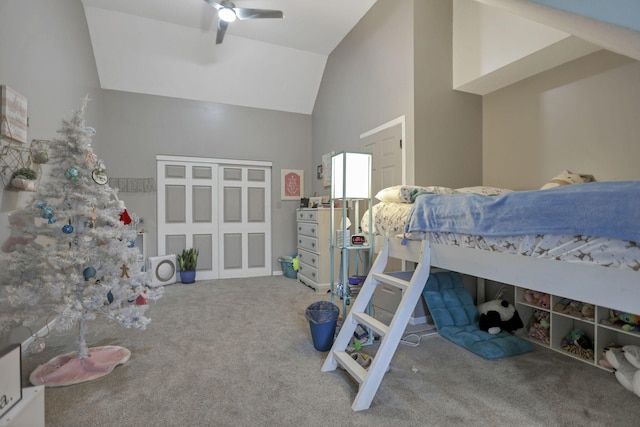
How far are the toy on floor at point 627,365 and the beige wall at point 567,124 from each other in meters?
1.12

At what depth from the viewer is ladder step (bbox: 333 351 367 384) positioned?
1.64m

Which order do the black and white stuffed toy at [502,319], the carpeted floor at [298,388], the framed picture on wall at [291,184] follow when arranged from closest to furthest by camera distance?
1. the carpeted floor at [298,388]
2. the black and white stuffed toy at [502,319]
3. the framed picture on wall at [291,184]

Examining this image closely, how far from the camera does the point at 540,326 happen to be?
232cm

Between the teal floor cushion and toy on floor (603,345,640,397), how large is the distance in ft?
1.45

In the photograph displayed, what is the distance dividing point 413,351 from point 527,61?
92.4 inches

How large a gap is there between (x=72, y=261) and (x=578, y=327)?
344cm

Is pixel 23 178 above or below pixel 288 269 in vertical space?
above

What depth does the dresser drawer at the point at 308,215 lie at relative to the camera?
388cm

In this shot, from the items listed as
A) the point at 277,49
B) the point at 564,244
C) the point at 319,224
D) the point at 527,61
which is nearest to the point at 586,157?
the point at 527,61

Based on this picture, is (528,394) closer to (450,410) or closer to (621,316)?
(450,410)

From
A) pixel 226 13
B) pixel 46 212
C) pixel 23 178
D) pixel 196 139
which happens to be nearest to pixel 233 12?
pixel 226 13

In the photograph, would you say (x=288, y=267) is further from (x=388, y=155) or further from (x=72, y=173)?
(x=72, y=173)

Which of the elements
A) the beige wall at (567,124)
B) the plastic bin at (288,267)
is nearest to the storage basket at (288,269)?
the plastic bin at (288,267)

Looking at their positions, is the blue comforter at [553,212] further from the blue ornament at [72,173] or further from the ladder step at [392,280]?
the blue ornament at [72,173]
